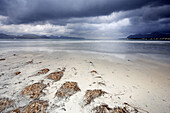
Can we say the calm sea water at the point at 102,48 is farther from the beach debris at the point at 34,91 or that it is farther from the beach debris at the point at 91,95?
the beach debris at the point at 34,91

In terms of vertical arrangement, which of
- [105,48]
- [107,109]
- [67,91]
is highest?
[67,91]

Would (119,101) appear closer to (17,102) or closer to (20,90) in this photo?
(17,102)

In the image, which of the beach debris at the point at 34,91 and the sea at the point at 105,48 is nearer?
the beach debris at the point at 34,91

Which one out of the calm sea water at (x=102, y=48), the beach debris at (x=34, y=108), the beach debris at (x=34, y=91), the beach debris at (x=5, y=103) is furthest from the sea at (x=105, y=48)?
the beach debris at (x=5, y=103)

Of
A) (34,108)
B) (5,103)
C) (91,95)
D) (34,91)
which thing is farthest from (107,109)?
(5,103)

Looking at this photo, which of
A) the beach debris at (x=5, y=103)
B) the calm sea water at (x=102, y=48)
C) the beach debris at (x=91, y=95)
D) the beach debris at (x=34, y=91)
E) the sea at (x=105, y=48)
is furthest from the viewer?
the calm sea water at (x=102, y=48)

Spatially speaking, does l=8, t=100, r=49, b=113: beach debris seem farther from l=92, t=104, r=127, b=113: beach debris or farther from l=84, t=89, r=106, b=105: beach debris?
l=92, t=104, r=127, b=113: beach debris

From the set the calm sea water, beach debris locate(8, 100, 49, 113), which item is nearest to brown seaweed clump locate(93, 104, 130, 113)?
beach debris locate(8, 100, 49, 113)

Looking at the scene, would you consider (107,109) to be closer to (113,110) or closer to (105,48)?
(113,110)

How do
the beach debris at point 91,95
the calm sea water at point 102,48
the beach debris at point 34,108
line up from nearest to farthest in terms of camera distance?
the beach debris at point 34,108
the beach debris at point 91,95
the calm sea water at point 102,48

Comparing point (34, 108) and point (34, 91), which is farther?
point (34, 91)

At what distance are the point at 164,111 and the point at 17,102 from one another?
5.65 metres

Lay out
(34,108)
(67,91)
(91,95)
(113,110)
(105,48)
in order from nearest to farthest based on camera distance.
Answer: (34,108)
(113,110)
(91,95)
(67,91)
(105,48)

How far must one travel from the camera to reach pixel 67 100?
340 centimetres
